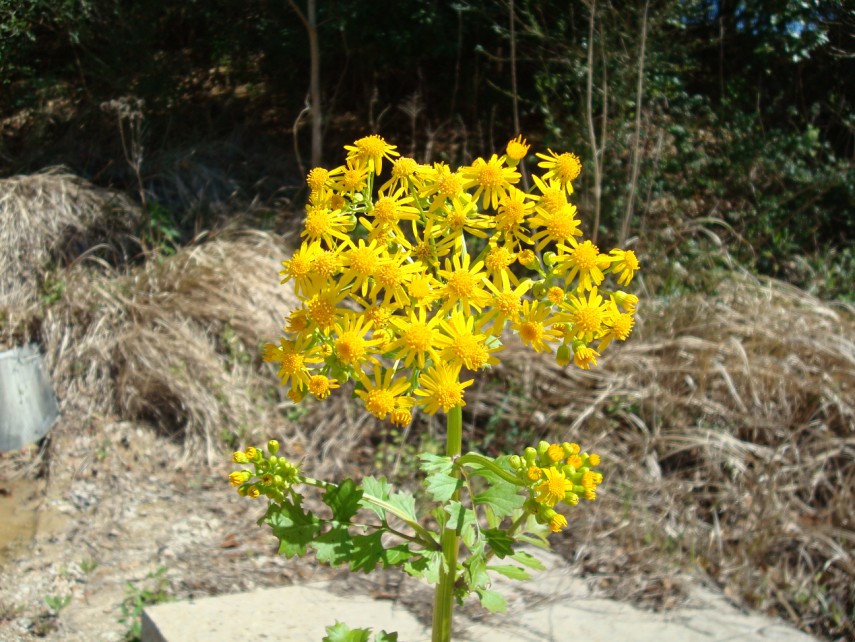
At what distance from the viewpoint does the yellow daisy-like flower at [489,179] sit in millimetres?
1560

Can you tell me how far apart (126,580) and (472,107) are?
4343mm

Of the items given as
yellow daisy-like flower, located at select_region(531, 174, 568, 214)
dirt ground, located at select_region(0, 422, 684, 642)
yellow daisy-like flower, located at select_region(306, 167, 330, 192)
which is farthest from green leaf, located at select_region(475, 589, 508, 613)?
dirt ground, located at select_region(0, 422, 684, 642)

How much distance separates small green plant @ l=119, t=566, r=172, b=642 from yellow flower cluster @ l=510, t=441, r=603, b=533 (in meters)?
1.98

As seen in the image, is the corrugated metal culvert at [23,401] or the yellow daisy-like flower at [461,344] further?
the corrugated metal culvert at [23,401]

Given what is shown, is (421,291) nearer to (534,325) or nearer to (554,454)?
(534,325)

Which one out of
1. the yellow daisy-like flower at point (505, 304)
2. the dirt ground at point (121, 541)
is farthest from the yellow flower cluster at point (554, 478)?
the dirt ground at point (121, 541)

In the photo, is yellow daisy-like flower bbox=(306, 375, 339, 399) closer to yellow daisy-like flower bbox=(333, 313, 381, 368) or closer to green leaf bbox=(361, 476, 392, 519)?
yellow daisy-like flower bbox=(333, 313, 381, 368)

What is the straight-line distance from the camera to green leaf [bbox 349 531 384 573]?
5.25ft

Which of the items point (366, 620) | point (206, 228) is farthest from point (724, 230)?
point (366, 620)

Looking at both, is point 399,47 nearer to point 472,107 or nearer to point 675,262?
point 472,107

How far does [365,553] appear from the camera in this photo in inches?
63.7

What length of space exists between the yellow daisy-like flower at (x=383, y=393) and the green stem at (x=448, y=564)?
17cm

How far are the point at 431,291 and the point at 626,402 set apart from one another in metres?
2.65

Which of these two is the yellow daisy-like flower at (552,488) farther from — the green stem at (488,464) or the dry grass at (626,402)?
the dry grass at (626,402)
